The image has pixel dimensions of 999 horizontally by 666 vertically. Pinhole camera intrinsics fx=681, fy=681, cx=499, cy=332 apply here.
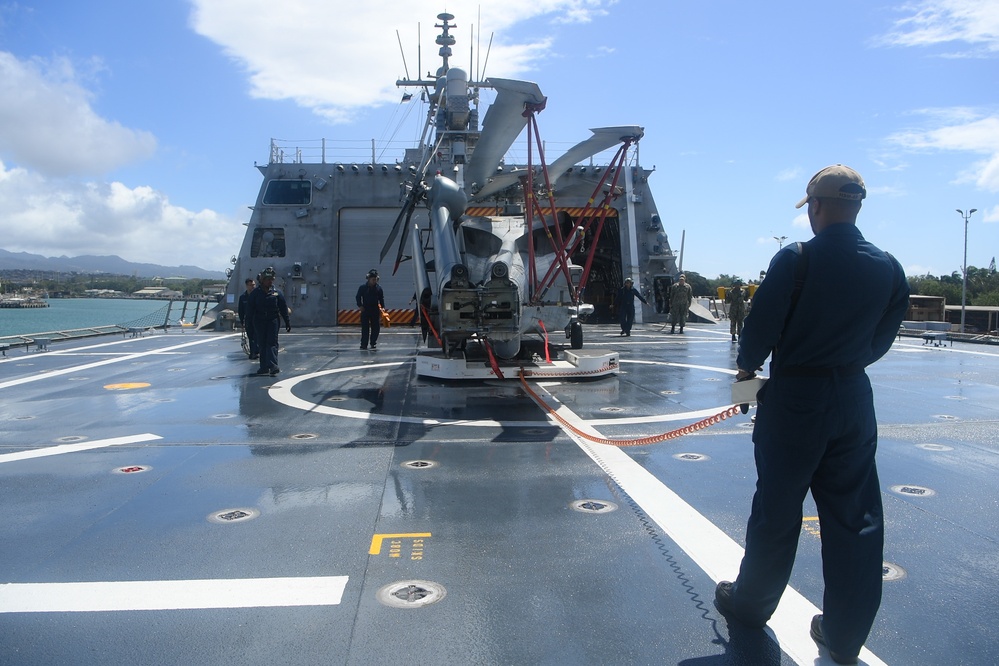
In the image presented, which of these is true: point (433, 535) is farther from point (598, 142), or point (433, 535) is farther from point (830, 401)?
point (598, 142)

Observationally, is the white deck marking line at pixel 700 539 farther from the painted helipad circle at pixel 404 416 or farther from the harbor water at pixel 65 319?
the harbor water at pixel 65 319

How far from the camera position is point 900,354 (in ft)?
47.0

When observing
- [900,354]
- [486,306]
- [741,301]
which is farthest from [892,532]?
[741,301]

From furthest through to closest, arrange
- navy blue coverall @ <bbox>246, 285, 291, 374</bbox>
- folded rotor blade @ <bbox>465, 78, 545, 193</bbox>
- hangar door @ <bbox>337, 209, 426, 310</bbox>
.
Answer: hangar door @ <bbox>337, 209, 426, 310</bbox> → navy blue coverall @ <bbox>246, 285, 291, 374</bbox> → folded rotor blade @ <bbox>465, 78, 545, 193</bbox>

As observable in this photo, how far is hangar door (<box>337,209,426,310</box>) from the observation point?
24234 millimetres

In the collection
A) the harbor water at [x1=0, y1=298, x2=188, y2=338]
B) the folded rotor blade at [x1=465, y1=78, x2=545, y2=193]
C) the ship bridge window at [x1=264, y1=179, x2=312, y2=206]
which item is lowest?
the harbor water at [x1=0, y1=298, x2=188, y2=338]

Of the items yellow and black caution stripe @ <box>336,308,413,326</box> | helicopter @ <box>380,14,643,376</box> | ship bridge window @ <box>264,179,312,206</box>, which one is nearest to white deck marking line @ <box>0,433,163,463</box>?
helicopter @ <box>380,14,643,376</box>

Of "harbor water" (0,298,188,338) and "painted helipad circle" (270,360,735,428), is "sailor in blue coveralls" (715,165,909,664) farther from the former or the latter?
"harbor water" (0,298,188,338)

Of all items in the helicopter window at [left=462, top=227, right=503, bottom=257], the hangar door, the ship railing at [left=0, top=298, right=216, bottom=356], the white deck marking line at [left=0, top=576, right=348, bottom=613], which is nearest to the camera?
the white deck marking line at [left=0, top=576, right=348, bottom=613]

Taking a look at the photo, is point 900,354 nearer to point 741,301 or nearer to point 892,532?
point 741,301

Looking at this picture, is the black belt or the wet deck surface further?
the wet deck surface

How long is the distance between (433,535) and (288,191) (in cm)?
2239

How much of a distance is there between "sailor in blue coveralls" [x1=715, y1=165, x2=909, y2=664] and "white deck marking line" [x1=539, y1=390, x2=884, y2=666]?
0.13 m

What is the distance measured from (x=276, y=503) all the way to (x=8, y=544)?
146 centimetres
